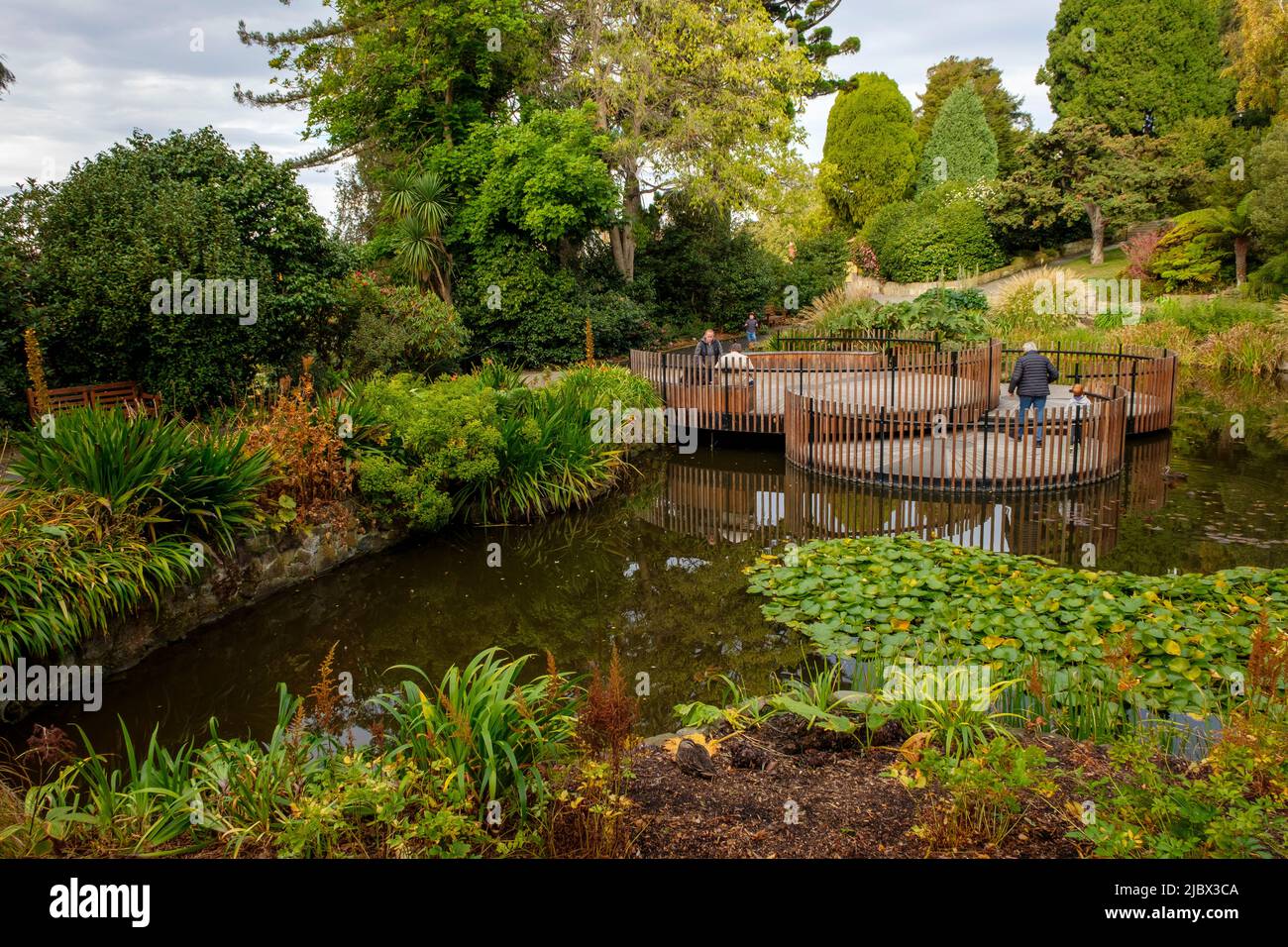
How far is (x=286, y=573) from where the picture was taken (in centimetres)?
909

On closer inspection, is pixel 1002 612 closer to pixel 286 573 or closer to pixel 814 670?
pixel 814 670

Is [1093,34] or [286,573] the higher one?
[1093,34]

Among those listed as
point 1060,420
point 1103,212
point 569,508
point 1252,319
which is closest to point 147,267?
point 569,508

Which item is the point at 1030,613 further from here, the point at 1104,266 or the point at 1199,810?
the point at 1104,266

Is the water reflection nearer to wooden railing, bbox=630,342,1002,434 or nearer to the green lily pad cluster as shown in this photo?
the green lily pad cluster

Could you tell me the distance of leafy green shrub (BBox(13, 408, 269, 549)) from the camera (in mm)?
7609

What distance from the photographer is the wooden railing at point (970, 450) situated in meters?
11.4

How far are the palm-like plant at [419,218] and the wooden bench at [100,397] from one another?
9.58 meters

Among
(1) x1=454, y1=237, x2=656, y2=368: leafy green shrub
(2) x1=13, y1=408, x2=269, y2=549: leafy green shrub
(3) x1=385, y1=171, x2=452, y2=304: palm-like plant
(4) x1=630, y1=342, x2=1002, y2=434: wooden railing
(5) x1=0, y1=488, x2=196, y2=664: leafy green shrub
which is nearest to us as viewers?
(5) x1=0, y1=488, x2=196, y2=664: leafy green shrub

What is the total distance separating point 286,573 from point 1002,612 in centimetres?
668

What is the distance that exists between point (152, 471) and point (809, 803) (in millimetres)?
6434

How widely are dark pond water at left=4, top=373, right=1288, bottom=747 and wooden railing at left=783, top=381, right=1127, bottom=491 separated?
311mm

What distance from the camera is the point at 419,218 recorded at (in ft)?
66.9

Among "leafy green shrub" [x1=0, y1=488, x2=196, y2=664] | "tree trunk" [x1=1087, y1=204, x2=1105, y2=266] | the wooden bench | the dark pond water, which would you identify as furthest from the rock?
"tree trunk" [x1=1087, y1=204, x2=1105, y2=266]
